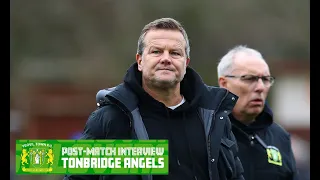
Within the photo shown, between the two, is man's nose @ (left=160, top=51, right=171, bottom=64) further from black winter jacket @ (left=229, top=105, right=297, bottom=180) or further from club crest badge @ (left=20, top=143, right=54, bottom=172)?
black winter jacket @ (left=229, top=105, right=297, bottom=180)

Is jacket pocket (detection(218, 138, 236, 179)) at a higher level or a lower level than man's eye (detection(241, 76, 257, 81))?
lower

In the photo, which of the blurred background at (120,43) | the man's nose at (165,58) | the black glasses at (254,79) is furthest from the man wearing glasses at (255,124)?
the blurred background at (120,43)

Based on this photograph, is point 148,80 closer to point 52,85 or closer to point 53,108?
point 53,108

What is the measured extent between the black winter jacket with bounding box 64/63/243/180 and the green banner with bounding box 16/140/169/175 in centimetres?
5

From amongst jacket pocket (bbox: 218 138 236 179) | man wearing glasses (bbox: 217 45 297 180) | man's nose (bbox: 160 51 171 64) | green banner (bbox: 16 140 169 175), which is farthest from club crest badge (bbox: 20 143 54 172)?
man wearing glasses (bbox: 217 45 297 180)

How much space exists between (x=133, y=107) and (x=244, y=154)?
1.42m

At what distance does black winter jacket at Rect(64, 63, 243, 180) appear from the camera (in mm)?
4281

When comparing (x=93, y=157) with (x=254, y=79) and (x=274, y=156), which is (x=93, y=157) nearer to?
(x=274, y=156)

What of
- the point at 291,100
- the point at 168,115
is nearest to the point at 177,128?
the point at 168,115

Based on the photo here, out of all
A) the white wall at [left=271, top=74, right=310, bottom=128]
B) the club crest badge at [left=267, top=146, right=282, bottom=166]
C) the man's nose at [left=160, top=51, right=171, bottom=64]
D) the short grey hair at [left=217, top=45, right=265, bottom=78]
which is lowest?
the club crest badge at [left=267, top=146, right=282, bottom=166]

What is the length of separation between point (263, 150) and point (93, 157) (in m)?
1.54

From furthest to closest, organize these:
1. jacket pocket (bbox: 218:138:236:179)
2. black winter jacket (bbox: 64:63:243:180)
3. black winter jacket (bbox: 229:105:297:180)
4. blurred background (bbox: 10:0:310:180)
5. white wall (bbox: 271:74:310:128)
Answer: blurred background (bbox: 10:0:310:180) → white wall (bbox: 271:74:310:128) → black winter jacket (bbox: 229:105:297:180) → jacket pocket (bbox: 218:138:236:179) → black winter jacket (bbox: 64:63:243:180)

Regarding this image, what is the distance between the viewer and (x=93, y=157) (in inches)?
175

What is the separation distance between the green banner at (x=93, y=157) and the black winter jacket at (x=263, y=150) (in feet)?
4.10
